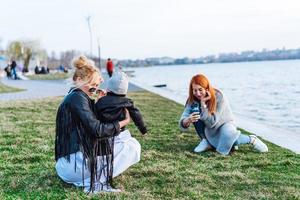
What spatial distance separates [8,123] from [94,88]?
5407mm

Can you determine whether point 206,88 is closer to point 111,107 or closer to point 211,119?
point 211,119

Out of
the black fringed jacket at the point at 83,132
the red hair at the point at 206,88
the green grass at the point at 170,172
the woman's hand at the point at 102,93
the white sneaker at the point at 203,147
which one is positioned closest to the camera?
the black fringed jacket at the point at 83,132

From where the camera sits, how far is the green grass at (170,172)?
4.41 meters

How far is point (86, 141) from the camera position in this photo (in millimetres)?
4336

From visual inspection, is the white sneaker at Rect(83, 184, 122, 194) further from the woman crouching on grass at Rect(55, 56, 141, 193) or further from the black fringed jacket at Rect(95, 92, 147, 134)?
the black fringed jacket at Rect(95, 92, 147, 134)

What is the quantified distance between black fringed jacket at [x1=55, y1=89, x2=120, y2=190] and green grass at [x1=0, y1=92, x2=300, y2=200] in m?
0.37

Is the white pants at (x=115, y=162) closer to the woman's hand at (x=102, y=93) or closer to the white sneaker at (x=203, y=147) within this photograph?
the woman's hand at (x=102, y=93)

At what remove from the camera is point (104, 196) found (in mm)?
4270

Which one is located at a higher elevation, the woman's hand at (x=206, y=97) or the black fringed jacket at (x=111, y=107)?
the black fringed jacket at (x=111, y=107)

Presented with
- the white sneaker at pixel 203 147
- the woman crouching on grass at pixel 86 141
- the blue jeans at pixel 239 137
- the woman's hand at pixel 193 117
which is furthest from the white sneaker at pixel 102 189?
the blue jeans at pixel 239 137

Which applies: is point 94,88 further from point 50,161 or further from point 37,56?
point 37,56

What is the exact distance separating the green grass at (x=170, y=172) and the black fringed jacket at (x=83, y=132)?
1.20 feet

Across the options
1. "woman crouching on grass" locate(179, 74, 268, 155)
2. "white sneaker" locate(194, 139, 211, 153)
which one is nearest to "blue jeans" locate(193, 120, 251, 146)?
"woman crouching on grass" locate(179, 74, 268, 155)

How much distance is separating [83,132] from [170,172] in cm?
135
